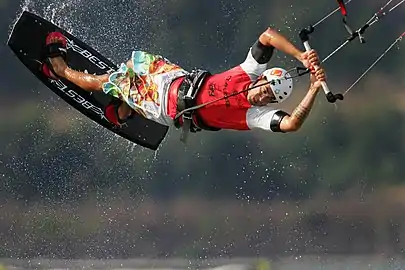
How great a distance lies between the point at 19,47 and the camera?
13.0ft

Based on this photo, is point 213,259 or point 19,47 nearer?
point 19,47

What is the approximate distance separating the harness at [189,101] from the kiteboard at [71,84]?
0.63 m

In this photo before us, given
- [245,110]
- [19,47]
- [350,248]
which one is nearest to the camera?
[245,110]

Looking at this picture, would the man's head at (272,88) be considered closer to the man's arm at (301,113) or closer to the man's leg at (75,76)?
the man's arm at (301,113)

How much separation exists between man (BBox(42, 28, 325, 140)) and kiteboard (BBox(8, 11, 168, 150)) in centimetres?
24

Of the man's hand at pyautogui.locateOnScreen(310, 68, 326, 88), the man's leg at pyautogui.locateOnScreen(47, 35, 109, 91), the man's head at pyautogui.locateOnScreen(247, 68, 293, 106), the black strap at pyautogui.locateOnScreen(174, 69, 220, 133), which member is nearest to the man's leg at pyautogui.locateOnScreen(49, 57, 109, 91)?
the man's leg at pyautogui.locateOnScreen(47, 35, 109, 91)

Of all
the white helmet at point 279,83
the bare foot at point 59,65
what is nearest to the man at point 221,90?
the white helmet at point 279,83

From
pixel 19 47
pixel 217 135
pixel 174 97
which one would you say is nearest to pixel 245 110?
pixel 174 97

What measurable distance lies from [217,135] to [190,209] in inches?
18.6

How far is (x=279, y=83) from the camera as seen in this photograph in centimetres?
317

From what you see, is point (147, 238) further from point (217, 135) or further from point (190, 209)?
→ point (217, 135)

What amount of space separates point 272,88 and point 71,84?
118cm

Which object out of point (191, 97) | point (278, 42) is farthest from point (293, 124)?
point (191, 97)

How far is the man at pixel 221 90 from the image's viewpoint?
3.14m
